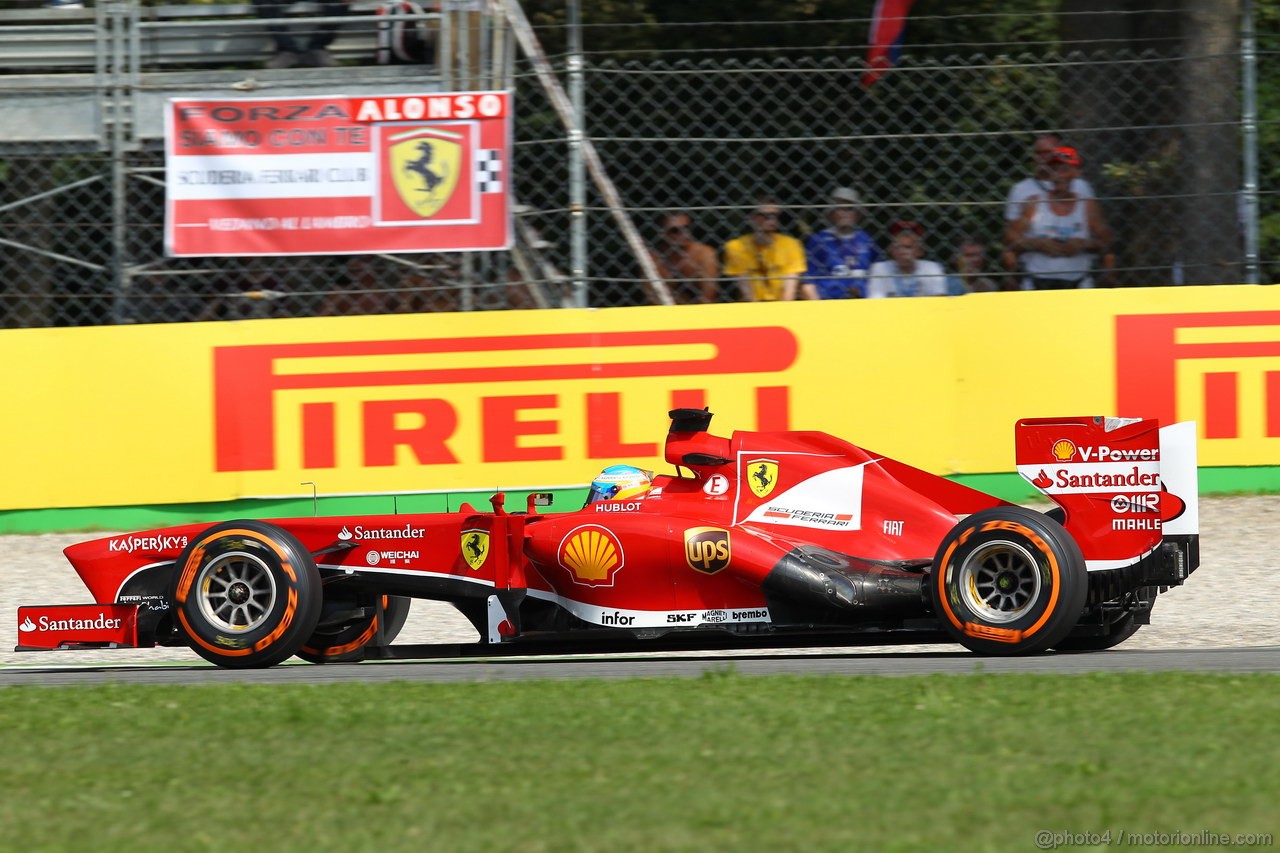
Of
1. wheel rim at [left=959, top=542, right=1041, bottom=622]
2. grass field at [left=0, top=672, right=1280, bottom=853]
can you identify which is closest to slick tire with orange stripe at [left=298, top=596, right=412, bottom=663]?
grass field at [left=0, top=672, right=1280, bottom=853]

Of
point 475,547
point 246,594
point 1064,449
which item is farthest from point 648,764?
point 246,594

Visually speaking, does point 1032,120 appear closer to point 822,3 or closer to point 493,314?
point 493,314

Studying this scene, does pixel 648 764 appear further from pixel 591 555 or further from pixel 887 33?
pixel 887 33

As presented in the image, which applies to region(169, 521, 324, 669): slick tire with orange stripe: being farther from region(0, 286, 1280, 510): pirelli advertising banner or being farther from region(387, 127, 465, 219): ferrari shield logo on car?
region(387, 127, 465, 219): ferrari shield logo on car

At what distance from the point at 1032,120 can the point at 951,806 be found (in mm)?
6715

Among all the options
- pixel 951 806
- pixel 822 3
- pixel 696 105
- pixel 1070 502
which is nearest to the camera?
pixel 951 806

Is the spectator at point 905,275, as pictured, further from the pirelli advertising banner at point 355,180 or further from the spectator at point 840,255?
the pirelli advertising banner at point 355,180

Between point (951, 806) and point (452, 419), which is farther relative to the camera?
point (452, 419)

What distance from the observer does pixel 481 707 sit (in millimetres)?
5652

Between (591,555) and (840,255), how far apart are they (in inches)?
143

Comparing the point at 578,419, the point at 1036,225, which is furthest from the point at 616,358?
the point at 1036,225

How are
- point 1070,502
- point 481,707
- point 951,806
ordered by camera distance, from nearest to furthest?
point 951,806 < point 481,707 < point 1070,502

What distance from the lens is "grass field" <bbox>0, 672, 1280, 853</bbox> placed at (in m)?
4.10

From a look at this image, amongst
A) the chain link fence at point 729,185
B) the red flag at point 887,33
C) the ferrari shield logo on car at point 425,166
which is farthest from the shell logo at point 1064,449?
the red flag at point 887,33
